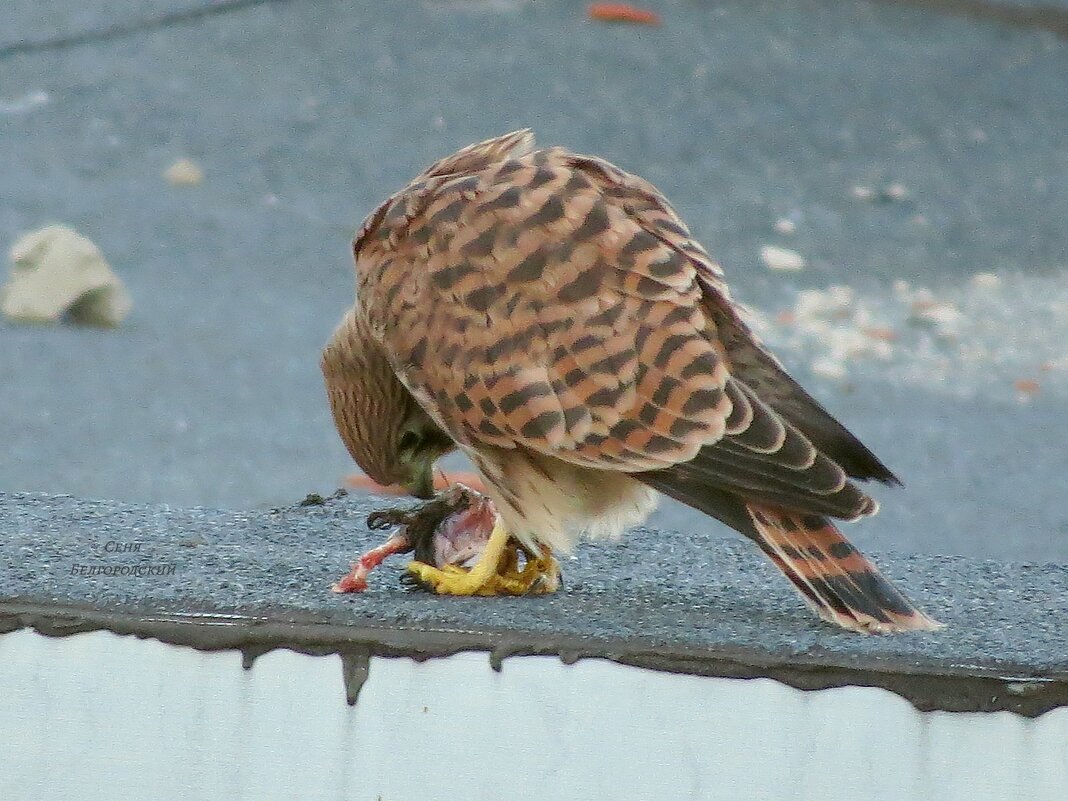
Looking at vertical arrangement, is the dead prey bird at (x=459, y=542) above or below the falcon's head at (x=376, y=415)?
below

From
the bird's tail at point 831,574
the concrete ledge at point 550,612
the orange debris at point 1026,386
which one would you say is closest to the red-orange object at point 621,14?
the orange debris at point 1026,386

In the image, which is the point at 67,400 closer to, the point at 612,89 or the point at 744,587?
the point at 744,587

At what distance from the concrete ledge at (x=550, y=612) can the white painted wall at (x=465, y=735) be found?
0.03m

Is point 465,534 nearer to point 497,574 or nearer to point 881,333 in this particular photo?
point 497,574

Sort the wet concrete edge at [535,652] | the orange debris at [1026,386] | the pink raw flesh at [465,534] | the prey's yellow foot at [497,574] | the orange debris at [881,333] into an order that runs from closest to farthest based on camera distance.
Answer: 1. the wet concrete edge at [535,652]
2. the prey's yellow foot at [497,574]
3. the pink raw flesh at [465,534]
4. the orange debris at [1026,386]
5. the orange debris at [881,333]

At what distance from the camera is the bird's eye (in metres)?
2.86

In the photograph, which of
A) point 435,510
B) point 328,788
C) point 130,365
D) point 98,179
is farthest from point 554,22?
point 328,788

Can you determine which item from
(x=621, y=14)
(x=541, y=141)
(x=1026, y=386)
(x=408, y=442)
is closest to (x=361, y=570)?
(x=408, y=442)

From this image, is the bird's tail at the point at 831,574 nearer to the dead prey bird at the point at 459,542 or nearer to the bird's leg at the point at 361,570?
the dead prey bird at the point at 459,542

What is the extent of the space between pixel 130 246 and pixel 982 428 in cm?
311

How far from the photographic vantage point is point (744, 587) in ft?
9.18

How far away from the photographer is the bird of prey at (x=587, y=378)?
2.34m

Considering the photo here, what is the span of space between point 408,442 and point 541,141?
430 centimetres

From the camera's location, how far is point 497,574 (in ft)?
8.90
